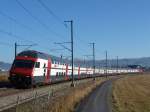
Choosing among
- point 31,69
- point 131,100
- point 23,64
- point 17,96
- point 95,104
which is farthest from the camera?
point 23,64

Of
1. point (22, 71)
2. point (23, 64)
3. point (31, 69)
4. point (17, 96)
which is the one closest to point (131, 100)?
point (31, 69)

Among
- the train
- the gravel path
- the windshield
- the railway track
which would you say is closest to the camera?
the railway track

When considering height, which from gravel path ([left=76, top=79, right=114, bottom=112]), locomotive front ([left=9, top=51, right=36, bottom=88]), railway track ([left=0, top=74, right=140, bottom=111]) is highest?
locomotive front ([left=9, top=51, right=36, bottom=88])

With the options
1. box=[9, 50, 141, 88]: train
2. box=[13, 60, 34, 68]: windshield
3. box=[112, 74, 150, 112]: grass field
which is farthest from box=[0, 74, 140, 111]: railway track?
box=[13, 60, 34, 68]: windshield

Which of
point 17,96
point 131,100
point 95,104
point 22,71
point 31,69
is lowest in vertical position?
point 95,104

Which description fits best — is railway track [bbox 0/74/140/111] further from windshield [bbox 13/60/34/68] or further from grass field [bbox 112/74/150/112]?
windshield [bbox 13/60/34/68]

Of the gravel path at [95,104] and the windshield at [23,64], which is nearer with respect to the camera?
the gravel path at [95,104]

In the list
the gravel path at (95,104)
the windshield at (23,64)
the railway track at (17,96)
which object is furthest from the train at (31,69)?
the gravel path at (95,104)

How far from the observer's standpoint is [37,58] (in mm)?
45000

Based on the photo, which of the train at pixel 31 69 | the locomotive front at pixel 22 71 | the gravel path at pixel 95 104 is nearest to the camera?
the gravel path at pixel 95 104

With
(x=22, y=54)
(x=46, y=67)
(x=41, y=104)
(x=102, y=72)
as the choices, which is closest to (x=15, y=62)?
(x=22, y=54)

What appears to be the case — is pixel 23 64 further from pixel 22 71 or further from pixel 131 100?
pixel 131 100

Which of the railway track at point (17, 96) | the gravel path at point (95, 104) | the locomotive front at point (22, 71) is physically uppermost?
the locomotive front at point (22, 71)

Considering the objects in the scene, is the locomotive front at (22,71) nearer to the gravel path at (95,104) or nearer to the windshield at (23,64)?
the windshield at (23,64)
